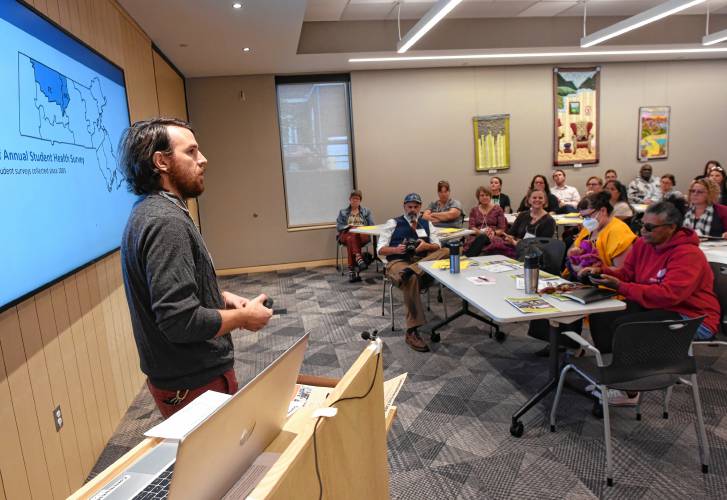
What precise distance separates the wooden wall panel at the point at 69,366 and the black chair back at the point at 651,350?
8.40 ft

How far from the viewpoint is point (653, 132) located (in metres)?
8.32

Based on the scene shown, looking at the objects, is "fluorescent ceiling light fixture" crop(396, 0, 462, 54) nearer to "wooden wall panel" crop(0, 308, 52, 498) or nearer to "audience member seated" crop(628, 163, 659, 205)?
"wooden wall panel" crop(0, 308, 52, 498)

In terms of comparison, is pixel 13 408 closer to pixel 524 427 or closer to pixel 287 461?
pixel 287 461

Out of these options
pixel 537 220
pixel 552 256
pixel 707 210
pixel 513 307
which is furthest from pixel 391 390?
pixel 707 210

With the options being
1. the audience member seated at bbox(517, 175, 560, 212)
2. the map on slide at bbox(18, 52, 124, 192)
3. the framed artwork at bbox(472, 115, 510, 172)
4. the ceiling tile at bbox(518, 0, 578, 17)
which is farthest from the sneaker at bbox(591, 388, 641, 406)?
the framed artwork at bbox(472, 115, 510, 172)

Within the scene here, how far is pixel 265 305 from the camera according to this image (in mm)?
1524

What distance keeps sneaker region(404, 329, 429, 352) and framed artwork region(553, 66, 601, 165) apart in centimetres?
536

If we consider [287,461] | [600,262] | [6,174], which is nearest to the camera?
[287,461]

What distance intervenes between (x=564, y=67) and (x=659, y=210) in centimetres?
607

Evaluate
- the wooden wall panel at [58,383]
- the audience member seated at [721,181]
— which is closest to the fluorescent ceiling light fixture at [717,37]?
the audience member seated at [721,181]

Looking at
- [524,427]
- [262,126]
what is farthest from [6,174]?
[262,126]

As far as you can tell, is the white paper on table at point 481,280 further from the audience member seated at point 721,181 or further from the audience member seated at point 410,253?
the audience member seated at point 721,181

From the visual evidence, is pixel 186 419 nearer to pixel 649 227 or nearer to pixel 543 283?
pixel 543 283

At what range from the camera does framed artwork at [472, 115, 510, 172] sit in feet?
25.8
